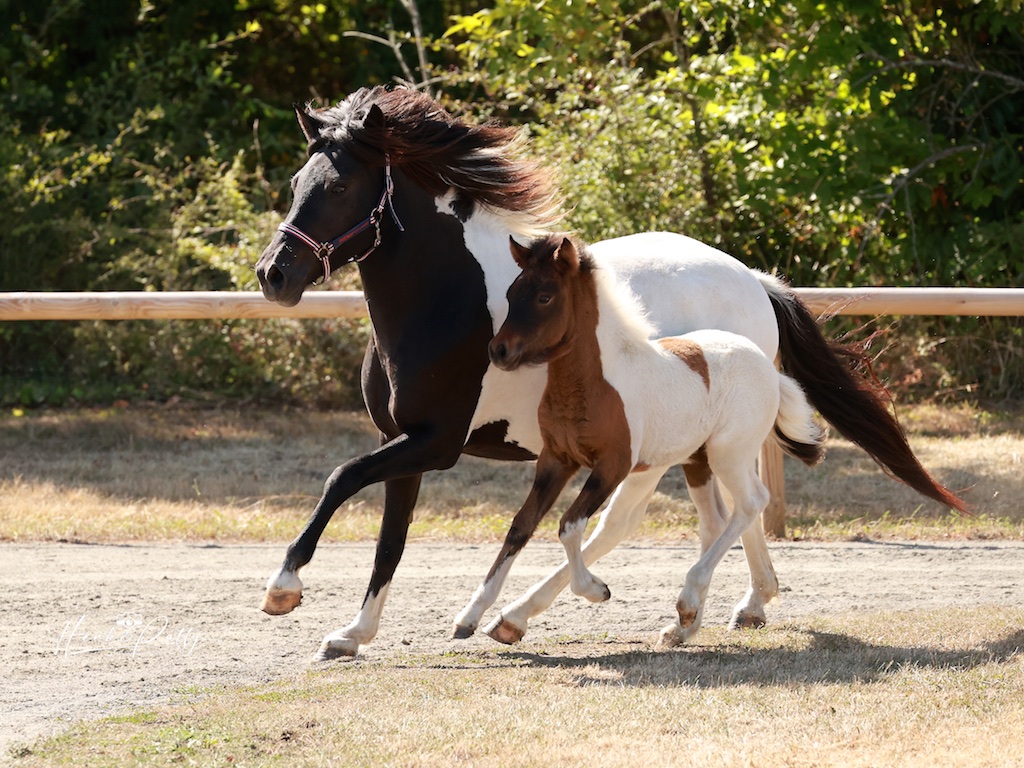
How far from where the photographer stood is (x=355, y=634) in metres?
4.78

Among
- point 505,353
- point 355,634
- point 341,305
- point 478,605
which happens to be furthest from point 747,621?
point 341,305

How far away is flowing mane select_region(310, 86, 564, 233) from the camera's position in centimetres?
475

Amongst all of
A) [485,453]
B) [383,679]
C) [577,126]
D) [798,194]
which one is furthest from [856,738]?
[577,126]

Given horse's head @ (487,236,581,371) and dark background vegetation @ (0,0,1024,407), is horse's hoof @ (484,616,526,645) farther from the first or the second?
dark background vegetation @ (0,0,1024,407)

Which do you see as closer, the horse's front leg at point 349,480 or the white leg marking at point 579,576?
the horse's front leg at point 349,480

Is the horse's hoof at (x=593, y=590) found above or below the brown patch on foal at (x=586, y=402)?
below

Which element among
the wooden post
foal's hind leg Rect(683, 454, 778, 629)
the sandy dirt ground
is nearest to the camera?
the sandy dirt ground

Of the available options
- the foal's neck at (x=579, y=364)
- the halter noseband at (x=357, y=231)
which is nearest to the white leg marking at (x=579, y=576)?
the foal's neck at (x=579, y=364)

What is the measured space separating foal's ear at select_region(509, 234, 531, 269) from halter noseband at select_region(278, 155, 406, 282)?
18.6 inches

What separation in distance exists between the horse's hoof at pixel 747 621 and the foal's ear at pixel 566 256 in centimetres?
166

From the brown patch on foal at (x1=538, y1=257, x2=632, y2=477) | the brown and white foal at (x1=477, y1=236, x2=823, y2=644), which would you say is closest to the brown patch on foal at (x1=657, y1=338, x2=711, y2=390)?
the brown and white foal at (x1=477, y1=236, x2=823, y2=644)

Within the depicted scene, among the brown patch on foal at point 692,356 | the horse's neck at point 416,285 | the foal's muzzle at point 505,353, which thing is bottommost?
the brown patch on foal at point 692,356

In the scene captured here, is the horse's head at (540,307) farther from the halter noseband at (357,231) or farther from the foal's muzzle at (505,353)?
the halter noseband at (357,231)

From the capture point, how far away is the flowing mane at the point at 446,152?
15.6ft
